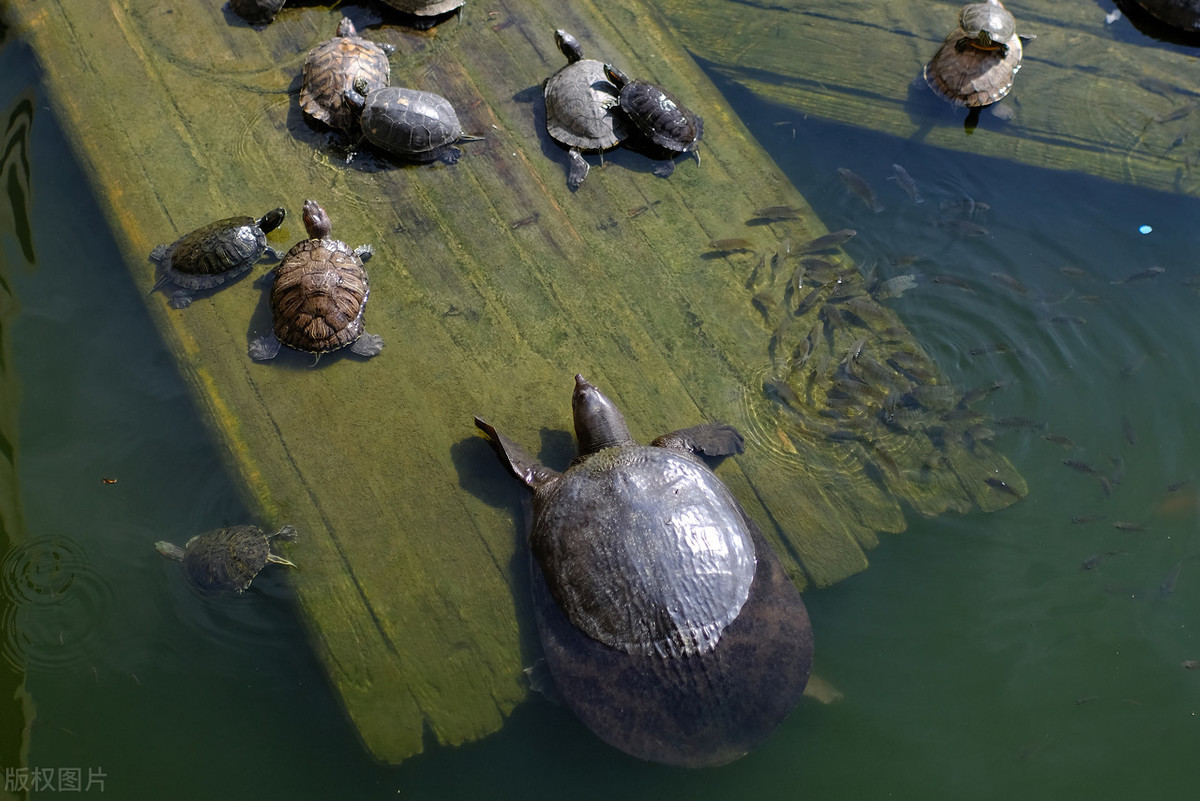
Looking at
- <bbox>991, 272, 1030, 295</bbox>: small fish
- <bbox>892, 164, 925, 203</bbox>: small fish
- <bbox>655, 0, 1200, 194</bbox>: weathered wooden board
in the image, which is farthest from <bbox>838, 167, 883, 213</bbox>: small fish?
<bbox>991, 272, 1030, 295</bbox>: small fish

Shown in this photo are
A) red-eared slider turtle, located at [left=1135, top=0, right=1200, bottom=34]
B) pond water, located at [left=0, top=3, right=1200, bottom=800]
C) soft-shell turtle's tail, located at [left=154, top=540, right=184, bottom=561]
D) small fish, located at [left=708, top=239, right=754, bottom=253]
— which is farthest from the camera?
red-eared slider turtle, located at [left=1135, top=0, right=1200, bottom=34]

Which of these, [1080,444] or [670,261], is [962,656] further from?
[670,261]

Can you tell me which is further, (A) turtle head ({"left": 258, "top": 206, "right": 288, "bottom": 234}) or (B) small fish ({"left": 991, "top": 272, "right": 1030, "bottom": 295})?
(B) small fish ({"left": 991, "top": 272, "right": 1030, "bottom": 295})

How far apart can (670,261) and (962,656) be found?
8.25 ft

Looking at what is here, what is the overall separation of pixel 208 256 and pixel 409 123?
53.5 inches

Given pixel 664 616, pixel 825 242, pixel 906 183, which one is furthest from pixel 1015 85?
pixel 664 616

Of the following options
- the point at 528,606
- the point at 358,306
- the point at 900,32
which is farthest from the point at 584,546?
the point at 900,32

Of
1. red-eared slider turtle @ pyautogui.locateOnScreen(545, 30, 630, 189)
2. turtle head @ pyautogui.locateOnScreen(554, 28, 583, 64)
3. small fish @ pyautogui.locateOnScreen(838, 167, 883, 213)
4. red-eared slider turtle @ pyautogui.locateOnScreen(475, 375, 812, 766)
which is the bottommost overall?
red-eared slider turtle @ pyautogui.locateOnScreen(475, 375, 812, 766)

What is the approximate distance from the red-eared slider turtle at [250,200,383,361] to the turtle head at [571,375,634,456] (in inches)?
44.6

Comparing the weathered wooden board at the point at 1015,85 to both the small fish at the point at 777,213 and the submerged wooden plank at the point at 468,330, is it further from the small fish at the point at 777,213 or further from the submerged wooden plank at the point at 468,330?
the small fish at the point at 777,213

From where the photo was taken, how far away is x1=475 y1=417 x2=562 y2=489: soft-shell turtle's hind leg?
3975 mm

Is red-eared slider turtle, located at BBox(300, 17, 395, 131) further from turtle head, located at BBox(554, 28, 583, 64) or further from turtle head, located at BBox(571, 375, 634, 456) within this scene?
turtle head, located at BBox(571, 375, 634, 456)

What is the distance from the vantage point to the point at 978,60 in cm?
539

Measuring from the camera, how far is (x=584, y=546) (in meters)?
3.58
